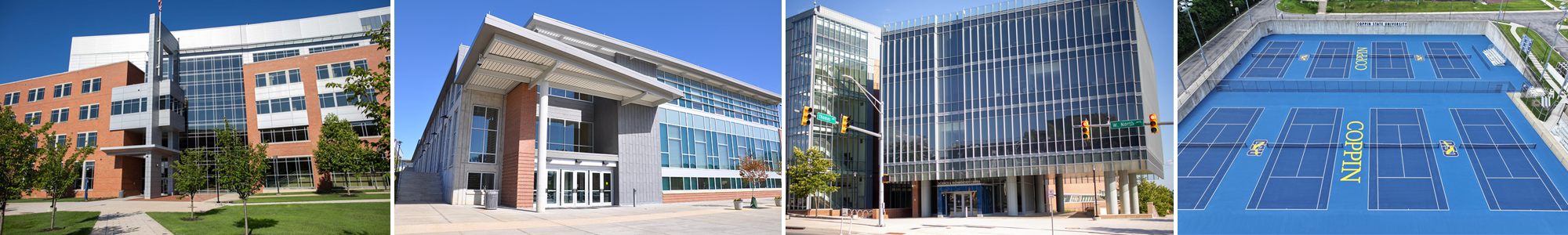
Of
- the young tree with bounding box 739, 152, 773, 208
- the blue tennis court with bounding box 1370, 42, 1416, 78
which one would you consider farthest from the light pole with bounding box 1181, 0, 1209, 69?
the young tree with bounding box 739, 152, 773, 208

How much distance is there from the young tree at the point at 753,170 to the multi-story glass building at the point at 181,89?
14.3 meters

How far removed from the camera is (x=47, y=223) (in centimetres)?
857

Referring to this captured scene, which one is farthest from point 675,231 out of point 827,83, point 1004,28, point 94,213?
point 1004,28

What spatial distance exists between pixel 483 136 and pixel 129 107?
38.6ft

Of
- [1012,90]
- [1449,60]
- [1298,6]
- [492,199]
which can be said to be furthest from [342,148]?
[1449,60]

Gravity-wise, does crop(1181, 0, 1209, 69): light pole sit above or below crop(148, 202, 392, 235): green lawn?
above

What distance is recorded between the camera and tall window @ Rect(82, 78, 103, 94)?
29.1 ft

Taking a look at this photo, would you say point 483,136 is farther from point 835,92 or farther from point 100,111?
point 835,92

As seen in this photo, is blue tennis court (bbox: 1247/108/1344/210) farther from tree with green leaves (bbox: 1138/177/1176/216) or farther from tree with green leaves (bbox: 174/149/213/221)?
tree with green leaves (bbox: 174/149/213/221)

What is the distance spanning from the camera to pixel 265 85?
1127 centimetres

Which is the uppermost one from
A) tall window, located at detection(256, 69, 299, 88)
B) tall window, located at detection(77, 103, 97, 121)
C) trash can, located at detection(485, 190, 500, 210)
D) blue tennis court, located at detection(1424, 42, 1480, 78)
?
blue tennis court, located at detection(1424, 42, 1480, 78)

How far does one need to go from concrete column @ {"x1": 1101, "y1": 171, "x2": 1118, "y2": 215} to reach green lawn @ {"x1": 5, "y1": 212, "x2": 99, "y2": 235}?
30472 mm

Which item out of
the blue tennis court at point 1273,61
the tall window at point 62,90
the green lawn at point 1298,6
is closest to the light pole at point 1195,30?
the blue tennis court at point 1273,61

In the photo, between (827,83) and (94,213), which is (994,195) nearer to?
(827,83)
